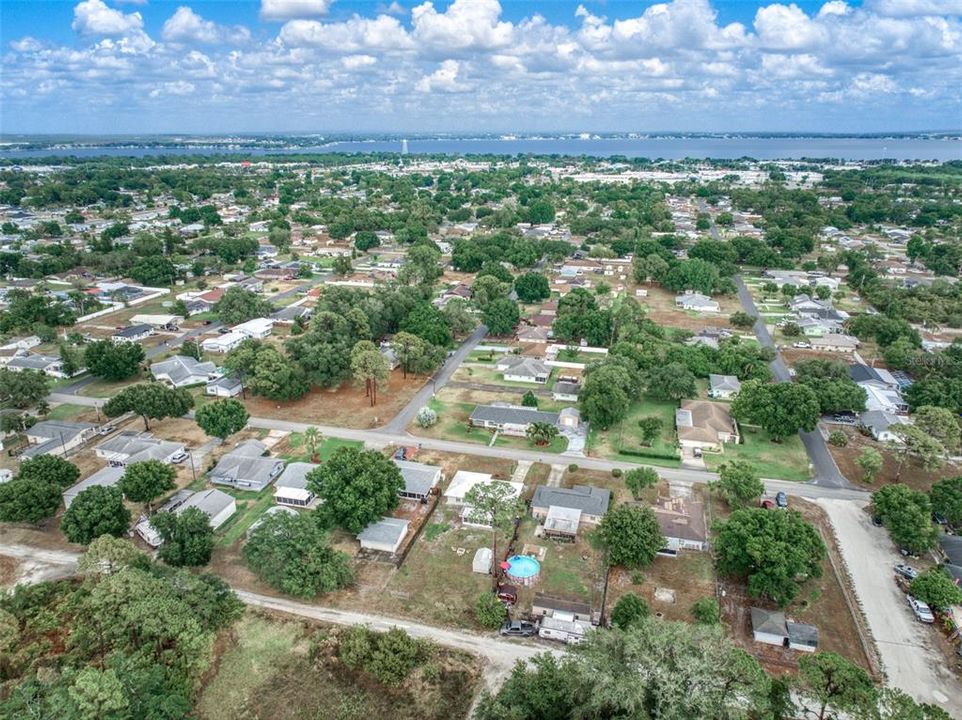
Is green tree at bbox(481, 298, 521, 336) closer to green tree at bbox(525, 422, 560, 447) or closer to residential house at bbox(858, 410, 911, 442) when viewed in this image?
green tree at bbox(525, 422, 560, 447)

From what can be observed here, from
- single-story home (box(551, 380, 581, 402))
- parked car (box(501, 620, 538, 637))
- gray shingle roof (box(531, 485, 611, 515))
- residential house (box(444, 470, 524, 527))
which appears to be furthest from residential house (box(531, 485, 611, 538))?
single-story home (box(551, 380, 581, 402))

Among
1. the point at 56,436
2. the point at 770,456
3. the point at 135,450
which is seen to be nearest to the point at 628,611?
the point at 770,456

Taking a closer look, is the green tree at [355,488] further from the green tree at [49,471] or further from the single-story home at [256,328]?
the single-story home at [256,328]

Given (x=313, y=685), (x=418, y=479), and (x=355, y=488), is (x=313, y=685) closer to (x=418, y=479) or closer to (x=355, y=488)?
(x=355, y=488)

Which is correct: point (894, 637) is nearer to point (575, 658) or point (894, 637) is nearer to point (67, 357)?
point (575, 658)

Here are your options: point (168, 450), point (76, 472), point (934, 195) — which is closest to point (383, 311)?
point (168, 450)

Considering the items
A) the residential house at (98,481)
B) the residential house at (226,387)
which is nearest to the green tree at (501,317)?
the residential house at (226,387)
